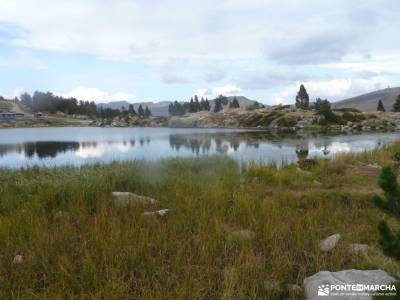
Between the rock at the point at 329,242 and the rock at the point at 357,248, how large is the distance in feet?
0.85

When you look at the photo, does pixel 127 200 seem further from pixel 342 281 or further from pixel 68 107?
pixel 68 107

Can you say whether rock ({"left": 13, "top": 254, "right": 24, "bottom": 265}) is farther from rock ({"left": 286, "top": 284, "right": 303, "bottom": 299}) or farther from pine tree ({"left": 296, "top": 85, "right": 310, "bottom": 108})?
pine tree ({"left": 296, "top": 85, "right": 310, "bottom": 108})

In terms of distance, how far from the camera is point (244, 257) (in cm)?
492

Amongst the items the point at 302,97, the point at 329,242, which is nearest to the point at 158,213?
the point at 329,242

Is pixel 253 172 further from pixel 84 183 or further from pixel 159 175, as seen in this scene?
pixel 84 183

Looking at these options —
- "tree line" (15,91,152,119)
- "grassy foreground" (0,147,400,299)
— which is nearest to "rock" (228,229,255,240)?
"grassy foreground" (0,147,400,299)

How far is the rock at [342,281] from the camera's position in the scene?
12.0ft

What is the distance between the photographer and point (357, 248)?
5.23m

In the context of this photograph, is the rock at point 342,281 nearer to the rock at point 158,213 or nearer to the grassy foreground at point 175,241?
the grassy foreground at point 175,241

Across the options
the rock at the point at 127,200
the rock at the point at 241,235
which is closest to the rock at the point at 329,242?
the rock at the point at 241,235

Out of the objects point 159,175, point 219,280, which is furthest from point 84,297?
point 159,175

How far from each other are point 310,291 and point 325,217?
3.54m

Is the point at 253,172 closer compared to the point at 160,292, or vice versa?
the point at 160,292

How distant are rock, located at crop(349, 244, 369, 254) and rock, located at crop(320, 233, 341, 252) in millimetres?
260
